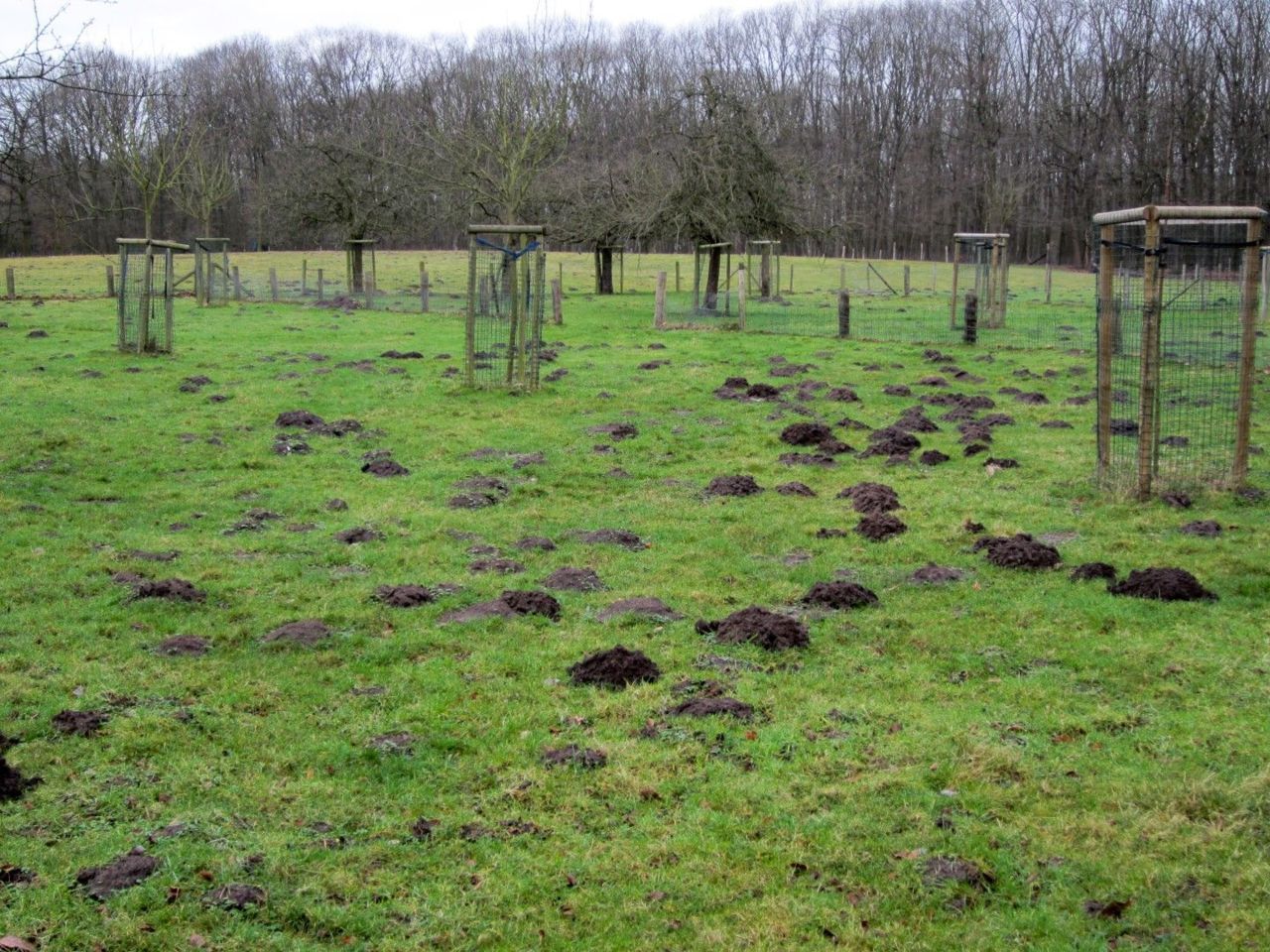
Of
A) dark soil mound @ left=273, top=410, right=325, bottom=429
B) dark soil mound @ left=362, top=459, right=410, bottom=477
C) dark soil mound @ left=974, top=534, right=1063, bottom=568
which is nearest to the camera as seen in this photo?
dark soil mound @ left=974, top=534, right=1063, bottom=568

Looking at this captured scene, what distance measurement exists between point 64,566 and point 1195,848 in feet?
29.0

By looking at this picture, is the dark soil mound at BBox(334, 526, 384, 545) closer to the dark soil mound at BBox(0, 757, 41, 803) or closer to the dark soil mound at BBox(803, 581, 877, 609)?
the dark soil mound at BBox(803, 581, 877, 609)

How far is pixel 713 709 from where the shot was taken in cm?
718

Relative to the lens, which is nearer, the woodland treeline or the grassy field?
the grassy field

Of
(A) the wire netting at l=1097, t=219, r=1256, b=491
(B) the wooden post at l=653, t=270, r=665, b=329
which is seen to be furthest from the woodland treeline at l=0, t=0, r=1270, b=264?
(A) the wire netting at l=1097, t=219, r=1256, b=491

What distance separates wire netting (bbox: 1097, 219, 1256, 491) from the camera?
11.7 metres

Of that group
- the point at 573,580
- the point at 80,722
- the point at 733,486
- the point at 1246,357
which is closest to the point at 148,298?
the point at 733,486

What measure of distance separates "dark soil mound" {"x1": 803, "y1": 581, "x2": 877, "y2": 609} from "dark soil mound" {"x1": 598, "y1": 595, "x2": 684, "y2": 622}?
1.12 metres

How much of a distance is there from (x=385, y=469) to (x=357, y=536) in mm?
3263

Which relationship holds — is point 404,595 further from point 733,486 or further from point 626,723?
point 733,486

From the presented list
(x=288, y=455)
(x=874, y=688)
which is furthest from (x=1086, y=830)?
(x=288, y=455)

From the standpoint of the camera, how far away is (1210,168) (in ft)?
239

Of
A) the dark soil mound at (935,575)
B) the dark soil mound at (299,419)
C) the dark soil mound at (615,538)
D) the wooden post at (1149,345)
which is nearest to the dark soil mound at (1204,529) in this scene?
the wooden post at (1149,345)

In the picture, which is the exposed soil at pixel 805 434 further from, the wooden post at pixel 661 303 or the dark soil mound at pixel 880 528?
the wooden post at pixel 661 303
